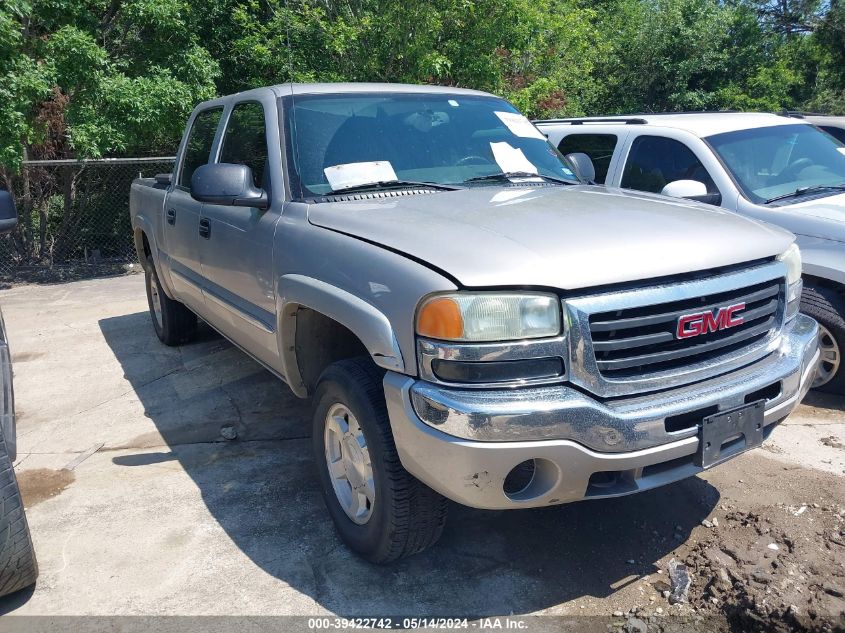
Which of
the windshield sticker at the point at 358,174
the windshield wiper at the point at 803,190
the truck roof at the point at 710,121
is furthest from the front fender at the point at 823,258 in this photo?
the windshield sticker at the point at 358,174

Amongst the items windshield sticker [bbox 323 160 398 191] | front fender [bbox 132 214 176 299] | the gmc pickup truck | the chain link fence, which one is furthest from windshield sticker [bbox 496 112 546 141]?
the chain link fence

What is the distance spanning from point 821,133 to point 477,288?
480 centimetres

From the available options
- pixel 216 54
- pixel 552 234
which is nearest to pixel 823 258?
pixel 552 234

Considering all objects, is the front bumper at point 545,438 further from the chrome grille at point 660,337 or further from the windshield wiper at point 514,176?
the windshield wiper at point 514,176

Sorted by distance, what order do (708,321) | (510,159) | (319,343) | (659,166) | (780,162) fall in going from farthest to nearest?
(659,166) < (780,162) < (510,159) < (319,343) < (708,321)

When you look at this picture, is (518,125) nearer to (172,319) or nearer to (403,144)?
(403,144)

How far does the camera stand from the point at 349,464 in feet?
10.3

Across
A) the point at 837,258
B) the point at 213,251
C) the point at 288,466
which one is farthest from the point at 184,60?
the point at 837,258

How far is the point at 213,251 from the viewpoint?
4.29 meters

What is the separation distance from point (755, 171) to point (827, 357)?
1.42 metres

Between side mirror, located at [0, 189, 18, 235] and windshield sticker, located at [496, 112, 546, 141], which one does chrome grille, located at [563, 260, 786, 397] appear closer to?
windshield sticker, located at [496, 112, 546, 141]

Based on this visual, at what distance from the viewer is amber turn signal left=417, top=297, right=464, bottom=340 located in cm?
245

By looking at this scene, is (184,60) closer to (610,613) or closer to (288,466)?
(288,466)

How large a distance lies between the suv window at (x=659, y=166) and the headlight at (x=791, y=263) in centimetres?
200
